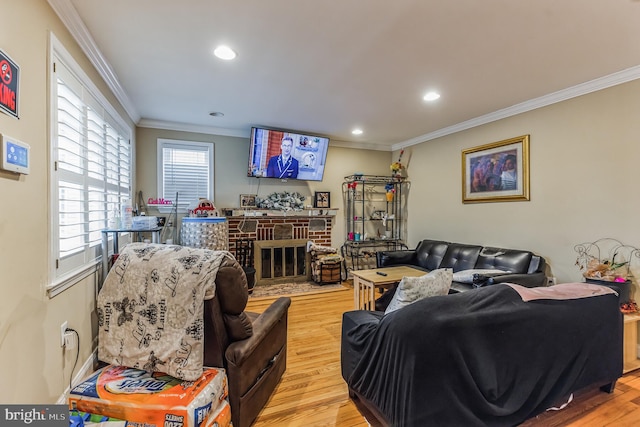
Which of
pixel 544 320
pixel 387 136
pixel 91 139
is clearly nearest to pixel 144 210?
pixel 91 139

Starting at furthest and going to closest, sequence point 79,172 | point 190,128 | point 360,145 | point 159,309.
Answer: point 360,145, point 190,128, point 79,172, point 159,309

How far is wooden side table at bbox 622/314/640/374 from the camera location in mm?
2314

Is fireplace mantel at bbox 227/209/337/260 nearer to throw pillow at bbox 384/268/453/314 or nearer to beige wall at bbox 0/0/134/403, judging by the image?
beige wall at bbox 0/0/134/403

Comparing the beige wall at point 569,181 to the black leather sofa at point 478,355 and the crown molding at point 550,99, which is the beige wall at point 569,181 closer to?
the crown molding at point 550,99

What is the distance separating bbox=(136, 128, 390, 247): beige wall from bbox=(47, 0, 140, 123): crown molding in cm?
114

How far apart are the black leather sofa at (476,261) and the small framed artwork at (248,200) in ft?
7.28

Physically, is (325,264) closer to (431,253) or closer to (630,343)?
(431,253)

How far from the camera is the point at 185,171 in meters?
4.43

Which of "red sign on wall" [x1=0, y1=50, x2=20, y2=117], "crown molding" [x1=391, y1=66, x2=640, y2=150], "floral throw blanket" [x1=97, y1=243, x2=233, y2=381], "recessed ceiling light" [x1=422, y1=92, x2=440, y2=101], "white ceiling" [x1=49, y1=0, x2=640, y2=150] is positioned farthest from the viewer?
"recessed ceiling light" [x1=422, y1=92, x2=440, y2=101]

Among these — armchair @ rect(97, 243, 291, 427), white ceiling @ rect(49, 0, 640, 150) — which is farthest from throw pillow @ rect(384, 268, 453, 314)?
white ceiling @ rect(49, 0, 640, 150)

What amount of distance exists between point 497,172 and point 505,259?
1.18 meters

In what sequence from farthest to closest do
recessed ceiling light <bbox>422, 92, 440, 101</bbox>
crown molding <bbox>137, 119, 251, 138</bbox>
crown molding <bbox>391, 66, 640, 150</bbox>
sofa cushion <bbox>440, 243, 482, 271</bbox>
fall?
crown molding <bbox>137, 119, 251, 138</bbox> < sofa cushion <bbox>440, 243, 482, 271</bbox> < recessed ceiling light <bbox>422, 92, 440, 101</bbox> < crown molding <bbox>391, 66, 640, 150</bbox>

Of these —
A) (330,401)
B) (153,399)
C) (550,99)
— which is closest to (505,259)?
Result: (550,99)

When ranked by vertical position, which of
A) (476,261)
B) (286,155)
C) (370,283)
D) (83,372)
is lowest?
(83,372)
